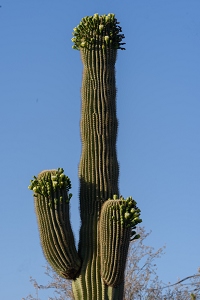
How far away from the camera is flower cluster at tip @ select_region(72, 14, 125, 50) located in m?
12.5

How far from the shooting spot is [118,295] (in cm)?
1123

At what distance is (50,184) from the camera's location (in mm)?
11070

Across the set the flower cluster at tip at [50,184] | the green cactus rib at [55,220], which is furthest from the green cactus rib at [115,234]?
the flower cluster at tip at [50,184]

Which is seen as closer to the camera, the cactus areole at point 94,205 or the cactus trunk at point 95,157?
the cactus areole at point 94,205

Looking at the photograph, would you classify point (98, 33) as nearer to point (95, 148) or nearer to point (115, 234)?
point (95, 148)

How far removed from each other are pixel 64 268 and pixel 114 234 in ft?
3.07

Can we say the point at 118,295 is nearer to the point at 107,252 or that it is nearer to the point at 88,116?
the point at 107,252

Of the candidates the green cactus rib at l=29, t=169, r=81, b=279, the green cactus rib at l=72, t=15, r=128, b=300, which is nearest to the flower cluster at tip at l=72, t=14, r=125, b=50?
the green cactus rib at l=72, t=15, r=128, b=300

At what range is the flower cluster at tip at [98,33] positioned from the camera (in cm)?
1245

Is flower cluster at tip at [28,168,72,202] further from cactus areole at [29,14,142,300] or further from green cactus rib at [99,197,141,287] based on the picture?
green cactus rib at [99,197,141,287]

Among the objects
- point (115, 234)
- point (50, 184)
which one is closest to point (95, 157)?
point (50, 184)

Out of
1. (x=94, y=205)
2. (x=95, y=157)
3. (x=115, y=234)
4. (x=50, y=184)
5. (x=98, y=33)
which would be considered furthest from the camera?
(x=98, y=33)

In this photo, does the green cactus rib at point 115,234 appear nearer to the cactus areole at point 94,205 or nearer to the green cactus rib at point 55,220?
the cactus areole at point 94,205

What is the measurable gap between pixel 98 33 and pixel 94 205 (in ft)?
9.91
